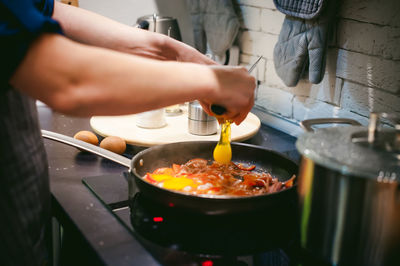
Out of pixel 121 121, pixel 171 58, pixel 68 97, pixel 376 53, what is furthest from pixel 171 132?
pixel 68 97

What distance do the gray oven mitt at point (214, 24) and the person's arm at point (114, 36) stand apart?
791mm

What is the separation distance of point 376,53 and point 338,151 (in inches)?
34.3

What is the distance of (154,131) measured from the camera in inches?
66.6

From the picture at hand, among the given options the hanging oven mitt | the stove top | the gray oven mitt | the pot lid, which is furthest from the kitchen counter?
the gray oven mitt

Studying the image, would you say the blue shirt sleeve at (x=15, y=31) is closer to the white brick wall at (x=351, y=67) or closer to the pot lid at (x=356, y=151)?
the pot lid at (x=356, y=151)

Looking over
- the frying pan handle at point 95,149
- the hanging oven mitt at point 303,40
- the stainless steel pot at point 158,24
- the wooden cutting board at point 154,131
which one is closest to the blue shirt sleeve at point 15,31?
the frying pan handle at point 95,149

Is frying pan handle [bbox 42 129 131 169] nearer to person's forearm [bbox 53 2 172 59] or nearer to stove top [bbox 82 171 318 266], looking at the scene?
stove top [bbox 82 171 318 266]

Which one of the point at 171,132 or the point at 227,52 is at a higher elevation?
the point at 227,52

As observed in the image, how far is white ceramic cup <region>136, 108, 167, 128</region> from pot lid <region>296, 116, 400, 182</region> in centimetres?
96

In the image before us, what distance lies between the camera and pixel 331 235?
2.48 ft

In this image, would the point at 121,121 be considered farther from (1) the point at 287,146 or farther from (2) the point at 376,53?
(2) the point at 376,53

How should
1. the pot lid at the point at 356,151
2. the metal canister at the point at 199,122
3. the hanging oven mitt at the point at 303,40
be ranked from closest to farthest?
the pot lid at the point at 356,151
the hanging oven mitt at the point at 303,40
the metal canister at the point at 199,122

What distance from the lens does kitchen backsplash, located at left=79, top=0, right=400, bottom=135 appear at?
1433 mm

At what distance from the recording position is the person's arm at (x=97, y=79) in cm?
70
